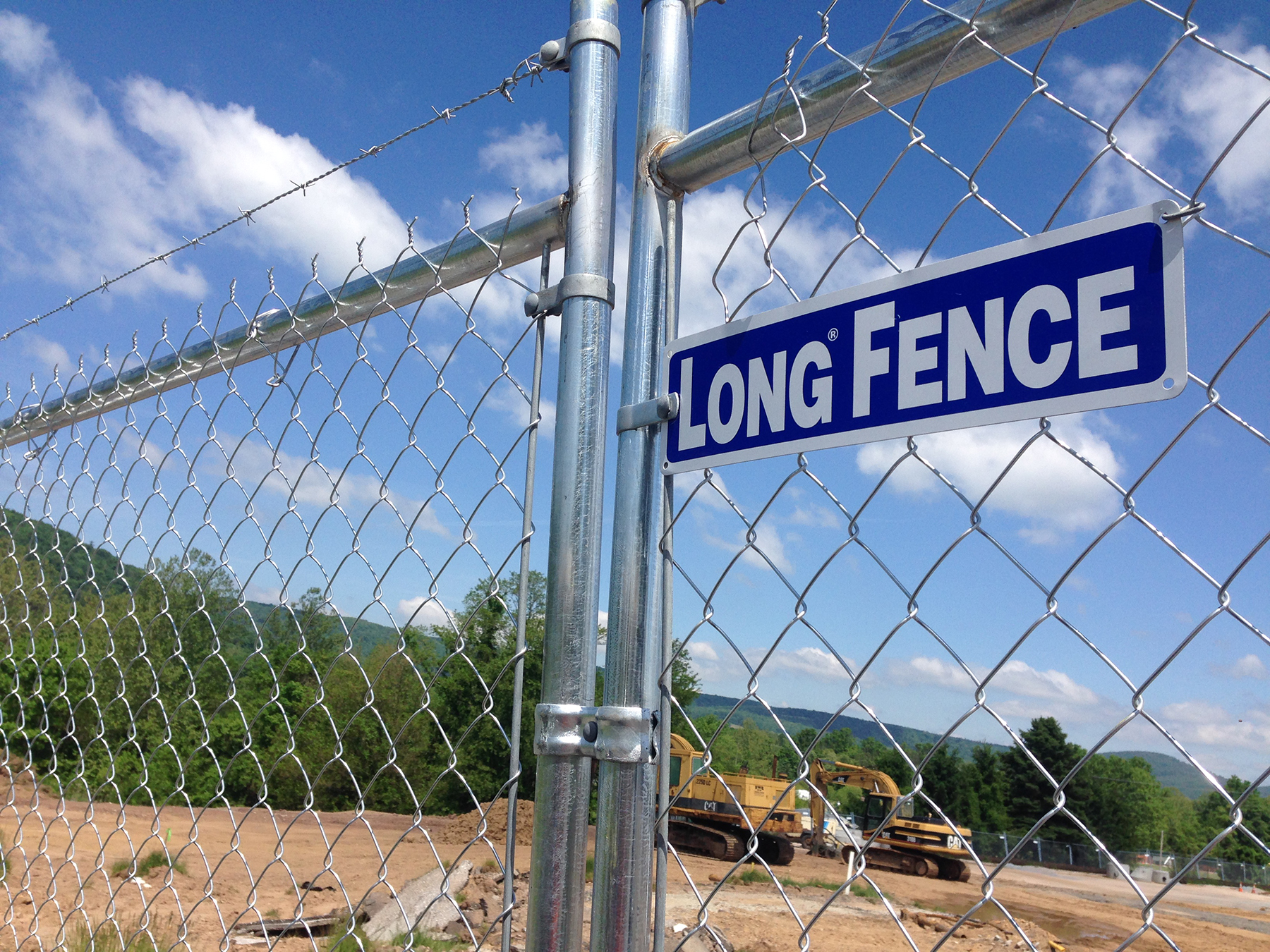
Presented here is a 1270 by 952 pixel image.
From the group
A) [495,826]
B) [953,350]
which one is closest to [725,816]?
[495,826]

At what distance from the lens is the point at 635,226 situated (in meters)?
1.25

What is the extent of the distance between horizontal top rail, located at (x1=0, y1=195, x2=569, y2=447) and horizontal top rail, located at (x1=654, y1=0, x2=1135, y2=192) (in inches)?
9.3

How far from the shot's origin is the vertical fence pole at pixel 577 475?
1.15 meters

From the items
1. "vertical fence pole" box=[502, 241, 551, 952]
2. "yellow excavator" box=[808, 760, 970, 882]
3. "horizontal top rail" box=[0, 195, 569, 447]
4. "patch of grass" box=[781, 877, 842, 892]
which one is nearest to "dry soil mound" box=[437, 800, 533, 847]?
"patch of grass" box=[781, 877, 842, 892]

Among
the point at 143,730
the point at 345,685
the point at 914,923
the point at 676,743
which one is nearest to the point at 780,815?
the point at 676,743

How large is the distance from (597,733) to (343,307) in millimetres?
1027

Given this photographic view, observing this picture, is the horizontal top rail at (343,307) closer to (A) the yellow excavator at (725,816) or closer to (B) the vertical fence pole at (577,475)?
(B) the vertical fence pole at (577,475)

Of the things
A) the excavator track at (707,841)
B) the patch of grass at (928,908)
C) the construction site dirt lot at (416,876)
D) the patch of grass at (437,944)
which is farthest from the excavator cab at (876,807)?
the patch of grass at (437,944)

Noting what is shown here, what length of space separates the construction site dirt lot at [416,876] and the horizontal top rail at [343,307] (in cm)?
89

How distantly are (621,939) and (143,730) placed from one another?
25121 mm

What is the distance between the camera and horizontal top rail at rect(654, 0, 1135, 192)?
37.5 inches

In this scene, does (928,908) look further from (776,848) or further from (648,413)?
(648,413)

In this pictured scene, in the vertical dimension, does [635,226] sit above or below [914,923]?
above

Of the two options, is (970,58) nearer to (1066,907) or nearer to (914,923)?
(914,923)
